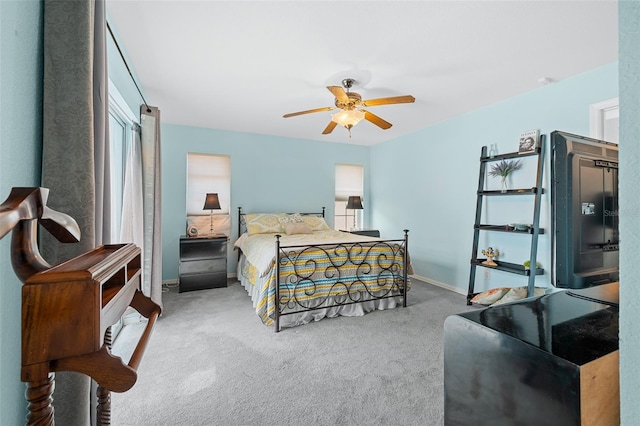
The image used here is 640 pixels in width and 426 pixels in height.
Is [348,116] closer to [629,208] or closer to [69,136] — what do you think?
A: [69,136]

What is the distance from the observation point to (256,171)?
497cm

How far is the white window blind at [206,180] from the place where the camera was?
455 cm

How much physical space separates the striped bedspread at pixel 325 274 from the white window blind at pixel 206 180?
163 centimetres

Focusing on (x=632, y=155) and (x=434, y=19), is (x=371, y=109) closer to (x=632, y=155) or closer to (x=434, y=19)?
(x=434, y=19)

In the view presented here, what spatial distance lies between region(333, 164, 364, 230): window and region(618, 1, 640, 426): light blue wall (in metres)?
5.19

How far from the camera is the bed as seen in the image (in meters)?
2.83

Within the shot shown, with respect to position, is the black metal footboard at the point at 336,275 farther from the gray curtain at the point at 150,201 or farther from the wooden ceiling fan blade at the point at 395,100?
the wooden ceiling fan blade at the point at 395,100

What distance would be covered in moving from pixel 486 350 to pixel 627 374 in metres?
0.31

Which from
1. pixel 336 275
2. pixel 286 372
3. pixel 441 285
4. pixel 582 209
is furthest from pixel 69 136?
pixel 441 285

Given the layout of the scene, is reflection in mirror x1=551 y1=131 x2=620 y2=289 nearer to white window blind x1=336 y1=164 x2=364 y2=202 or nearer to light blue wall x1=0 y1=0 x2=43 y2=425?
light blue wall x1=0 y1=0 x2=43 y2=425

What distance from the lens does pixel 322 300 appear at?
303 centimetres

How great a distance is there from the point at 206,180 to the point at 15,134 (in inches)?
157

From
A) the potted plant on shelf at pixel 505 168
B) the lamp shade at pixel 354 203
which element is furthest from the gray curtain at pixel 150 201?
the potted plant on shelf at pixel 505 168

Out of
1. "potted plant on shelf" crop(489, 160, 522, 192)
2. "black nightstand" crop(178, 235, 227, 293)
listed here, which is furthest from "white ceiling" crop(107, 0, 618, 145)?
"black nightstand" crop(178, 235, 227, 293)
